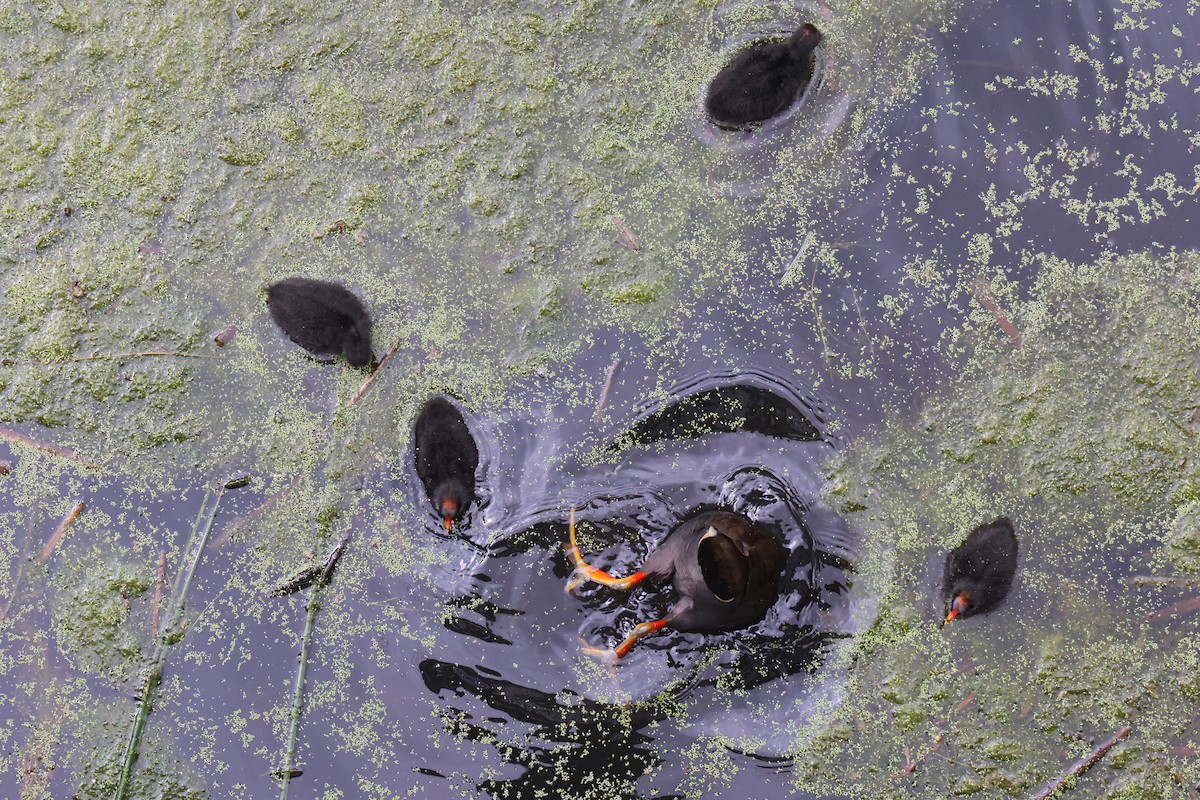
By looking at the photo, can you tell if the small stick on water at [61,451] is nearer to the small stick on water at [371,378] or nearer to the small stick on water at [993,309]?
the small stick on water at [371,378]

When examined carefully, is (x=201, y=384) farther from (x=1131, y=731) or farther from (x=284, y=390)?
(x=1131, y=731)

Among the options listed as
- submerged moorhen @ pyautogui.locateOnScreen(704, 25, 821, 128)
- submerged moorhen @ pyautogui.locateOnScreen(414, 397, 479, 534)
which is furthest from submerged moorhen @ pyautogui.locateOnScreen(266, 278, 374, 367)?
submerged moorhen @ pyautogui.locateOnScreen(704, 25, 821, 128)

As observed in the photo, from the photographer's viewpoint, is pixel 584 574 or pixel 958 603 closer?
pixel 958 603

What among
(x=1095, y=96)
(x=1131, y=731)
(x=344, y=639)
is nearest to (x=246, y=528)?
(x=344, y=639)

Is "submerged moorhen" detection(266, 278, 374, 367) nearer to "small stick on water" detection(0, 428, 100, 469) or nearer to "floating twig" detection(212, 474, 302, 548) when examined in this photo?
"floating twig" detection(212, 474, 302, 548)

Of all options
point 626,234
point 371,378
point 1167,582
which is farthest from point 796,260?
point 1167,582

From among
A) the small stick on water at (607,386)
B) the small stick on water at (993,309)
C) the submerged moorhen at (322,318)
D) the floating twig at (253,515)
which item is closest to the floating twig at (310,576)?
the floating twig at (253,515)

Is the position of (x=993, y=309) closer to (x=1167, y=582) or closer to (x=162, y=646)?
(x=1167, y=582)
